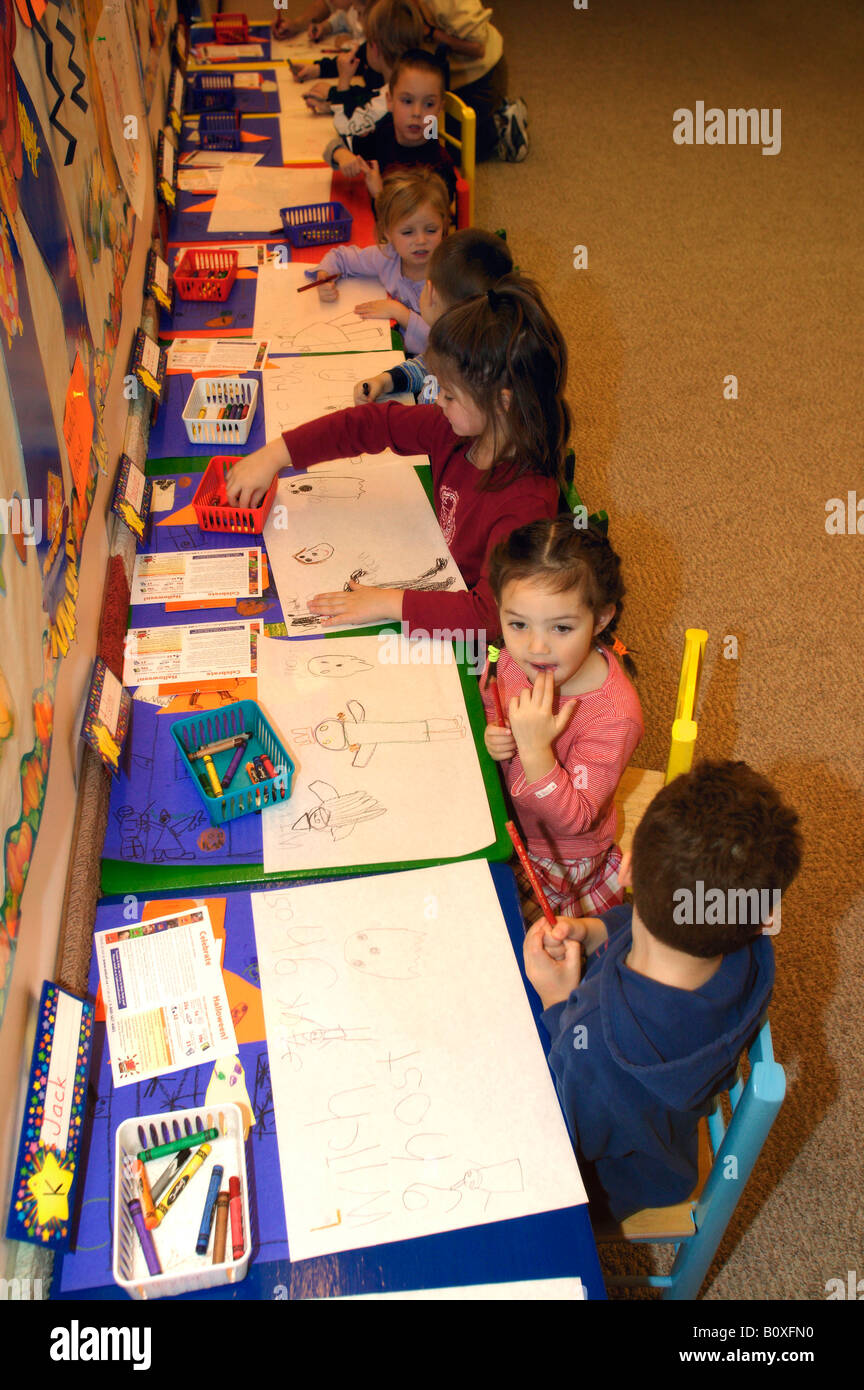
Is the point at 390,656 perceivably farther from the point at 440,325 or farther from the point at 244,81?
the point at 244,81

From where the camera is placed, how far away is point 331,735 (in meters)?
1.47

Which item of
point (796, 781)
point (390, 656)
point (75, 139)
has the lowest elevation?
point (796, 781)

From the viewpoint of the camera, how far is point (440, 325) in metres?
1.67

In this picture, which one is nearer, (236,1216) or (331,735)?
(236,1216)

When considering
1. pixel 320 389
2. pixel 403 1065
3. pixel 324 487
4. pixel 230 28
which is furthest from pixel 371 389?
pixel 230 28

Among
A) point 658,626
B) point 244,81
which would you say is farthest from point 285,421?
point 244,81

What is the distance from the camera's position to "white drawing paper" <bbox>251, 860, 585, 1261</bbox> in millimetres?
1024

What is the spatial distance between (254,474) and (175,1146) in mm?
1135

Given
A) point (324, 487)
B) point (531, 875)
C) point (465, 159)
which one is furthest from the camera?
point (465, 159)

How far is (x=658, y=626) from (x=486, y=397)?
3.99ft

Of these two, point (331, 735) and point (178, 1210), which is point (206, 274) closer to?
point (331, 735)

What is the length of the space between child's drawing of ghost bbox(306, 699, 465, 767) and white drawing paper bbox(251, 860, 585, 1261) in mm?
228

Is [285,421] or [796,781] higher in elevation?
[285,421]

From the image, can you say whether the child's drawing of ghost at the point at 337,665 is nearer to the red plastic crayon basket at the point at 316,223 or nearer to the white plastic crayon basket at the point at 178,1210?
the white plastic crayon basket at the point at 178,1210
